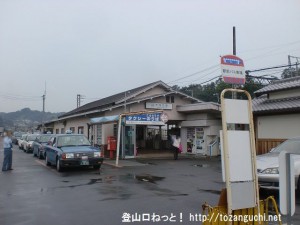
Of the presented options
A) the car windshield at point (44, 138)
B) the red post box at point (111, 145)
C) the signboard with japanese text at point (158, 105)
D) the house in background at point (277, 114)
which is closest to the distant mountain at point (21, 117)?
the car windshield at point (44, 138)

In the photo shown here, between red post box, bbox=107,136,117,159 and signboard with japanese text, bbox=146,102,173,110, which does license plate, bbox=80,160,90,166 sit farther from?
signboard with japanese text, bbox=146,102,173,110

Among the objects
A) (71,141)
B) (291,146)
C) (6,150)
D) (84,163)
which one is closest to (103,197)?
(84,163)

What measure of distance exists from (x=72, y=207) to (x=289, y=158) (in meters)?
5.54

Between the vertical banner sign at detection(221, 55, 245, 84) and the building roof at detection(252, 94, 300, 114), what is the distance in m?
13.4

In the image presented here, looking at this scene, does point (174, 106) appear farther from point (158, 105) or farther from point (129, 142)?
point (129, 142)

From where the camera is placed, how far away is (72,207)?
8.03 meters

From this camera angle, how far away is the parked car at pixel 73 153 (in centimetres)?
1449

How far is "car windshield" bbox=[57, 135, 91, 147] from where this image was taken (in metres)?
16.1

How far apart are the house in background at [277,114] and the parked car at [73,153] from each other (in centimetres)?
979

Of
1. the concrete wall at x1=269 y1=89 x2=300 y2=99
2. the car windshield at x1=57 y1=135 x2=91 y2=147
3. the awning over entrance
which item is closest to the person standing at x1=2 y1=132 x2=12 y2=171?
the car windshield at x1=57 y1=135 x2=91 y2=147

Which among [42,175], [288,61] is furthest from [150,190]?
[288,61]

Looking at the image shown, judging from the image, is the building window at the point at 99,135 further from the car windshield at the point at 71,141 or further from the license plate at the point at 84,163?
the license plate at the point at 84,163

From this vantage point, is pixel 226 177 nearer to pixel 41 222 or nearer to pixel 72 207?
pixel 41 222

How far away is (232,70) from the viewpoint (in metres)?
4.84
